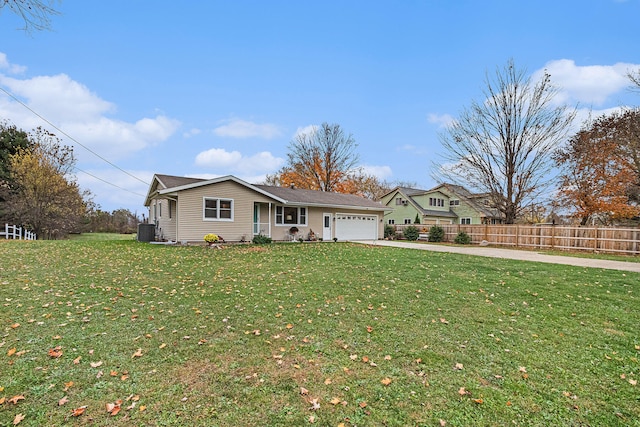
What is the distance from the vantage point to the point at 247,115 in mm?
20812

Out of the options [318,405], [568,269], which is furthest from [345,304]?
[568,269]

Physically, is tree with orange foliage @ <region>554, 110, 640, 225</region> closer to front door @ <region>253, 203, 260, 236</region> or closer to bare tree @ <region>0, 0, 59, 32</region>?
front door @ <region>253, 203, 260, 236</region>

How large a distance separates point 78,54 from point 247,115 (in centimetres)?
949

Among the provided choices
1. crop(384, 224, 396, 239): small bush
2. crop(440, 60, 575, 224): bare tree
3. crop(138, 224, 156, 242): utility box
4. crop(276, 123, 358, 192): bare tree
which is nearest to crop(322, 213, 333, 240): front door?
crop(384, 224, 396, 239): small bush

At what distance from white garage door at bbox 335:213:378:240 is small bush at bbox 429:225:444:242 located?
4.22 meters

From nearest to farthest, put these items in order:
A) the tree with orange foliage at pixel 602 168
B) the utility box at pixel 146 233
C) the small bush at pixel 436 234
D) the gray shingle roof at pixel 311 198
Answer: the utility box at pixel 146 233 < the gray shingle roof at pixel 311 198 < the tree with orange foliage at pixel 602 168 < the small bush at pixel 436 234

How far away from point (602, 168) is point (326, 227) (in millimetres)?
19313

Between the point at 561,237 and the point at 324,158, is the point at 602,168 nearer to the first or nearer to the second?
the point at 561,237

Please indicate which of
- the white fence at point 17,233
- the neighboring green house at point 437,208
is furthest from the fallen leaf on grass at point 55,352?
the neighboring green house at point 437,208

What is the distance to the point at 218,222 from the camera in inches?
653

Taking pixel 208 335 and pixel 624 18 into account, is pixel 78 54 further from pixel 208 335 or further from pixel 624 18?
pixel 624 18

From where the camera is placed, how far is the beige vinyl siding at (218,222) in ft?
51.2

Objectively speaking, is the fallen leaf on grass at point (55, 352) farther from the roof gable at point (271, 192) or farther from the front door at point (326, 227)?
the front door at point (326, 227)

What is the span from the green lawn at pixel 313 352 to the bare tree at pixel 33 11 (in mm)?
3691
